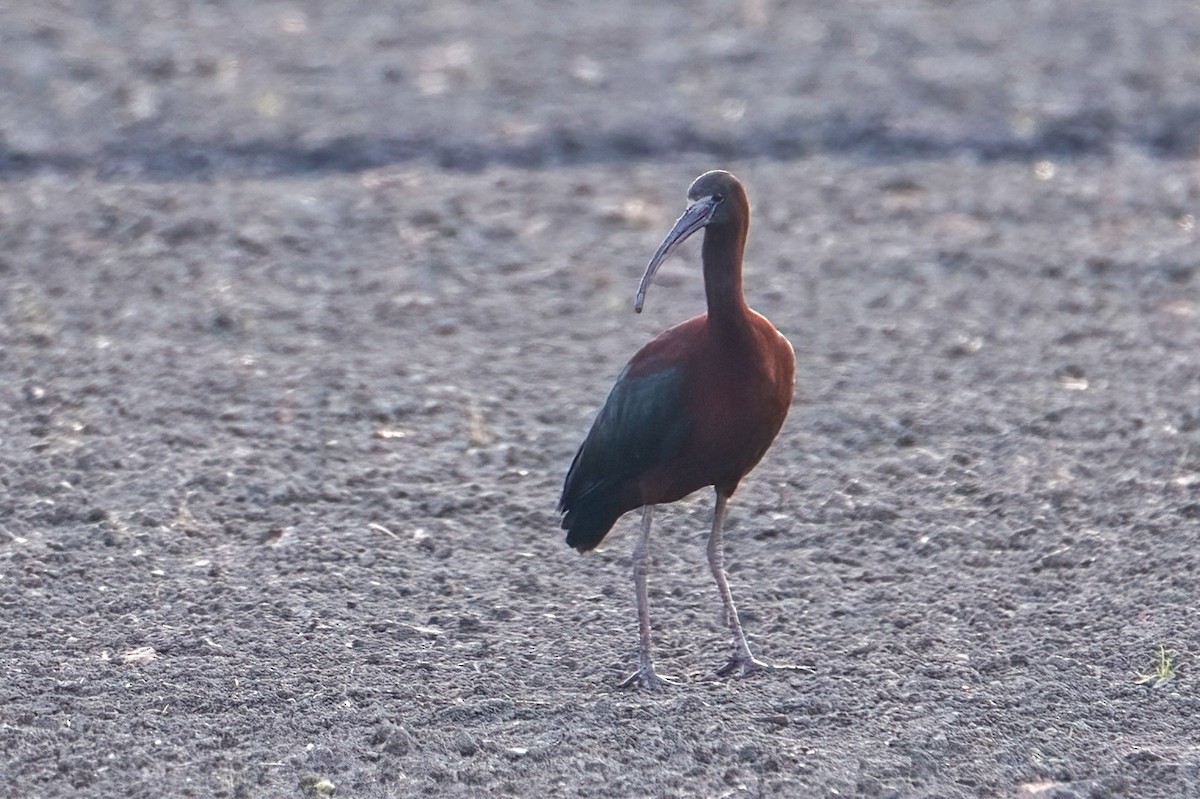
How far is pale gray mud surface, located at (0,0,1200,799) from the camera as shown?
5.00m

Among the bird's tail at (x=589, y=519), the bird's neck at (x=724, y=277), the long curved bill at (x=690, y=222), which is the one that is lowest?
the bird's tail at (x=589, y=519)

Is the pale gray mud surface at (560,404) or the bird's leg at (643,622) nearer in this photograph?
the pale gray mud surface at (560,404)

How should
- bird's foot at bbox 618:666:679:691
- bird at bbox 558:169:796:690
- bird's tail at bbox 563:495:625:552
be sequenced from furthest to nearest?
bird's tail at bbox 563:495:625:552 < bird's foot at bbox 618:666:679:691 < bird at bbox 558:169:796:690

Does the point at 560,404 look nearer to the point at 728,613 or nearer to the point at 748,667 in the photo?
the point at 728,613

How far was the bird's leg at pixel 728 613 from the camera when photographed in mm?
5355

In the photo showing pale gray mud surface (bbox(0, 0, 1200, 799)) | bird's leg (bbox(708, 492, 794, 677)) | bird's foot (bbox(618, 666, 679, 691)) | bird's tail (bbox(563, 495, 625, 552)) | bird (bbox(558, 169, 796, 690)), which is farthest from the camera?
bird's tail (bbox(563, 495, 625, 552))

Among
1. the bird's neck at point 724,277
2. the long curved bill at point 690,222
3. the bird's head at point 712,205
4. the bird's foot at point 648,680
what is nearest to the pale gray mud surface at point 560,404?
the bird's foot at point 648,680

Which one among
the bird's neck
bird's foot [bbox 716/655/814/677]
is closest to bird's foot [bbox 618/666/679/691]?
bird's foot [bbox 716/655/814/677]

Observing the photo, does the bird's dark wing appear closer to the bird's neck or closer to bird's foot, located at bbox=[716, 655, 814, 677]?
the bird's neck

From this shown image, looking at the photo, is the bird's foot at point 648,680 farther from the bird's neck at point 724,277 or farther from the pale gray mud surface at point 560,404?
the bird's neck at point 724,277

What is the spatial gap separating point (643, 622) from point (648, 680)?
189 mm

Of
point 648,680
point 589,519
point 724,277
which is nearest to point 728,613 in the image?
point 648,680

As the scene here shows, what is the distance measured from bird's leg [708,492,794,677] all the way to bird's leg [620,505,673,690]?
215mm

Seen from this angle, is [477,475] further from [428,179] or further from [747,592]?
[428,179]
